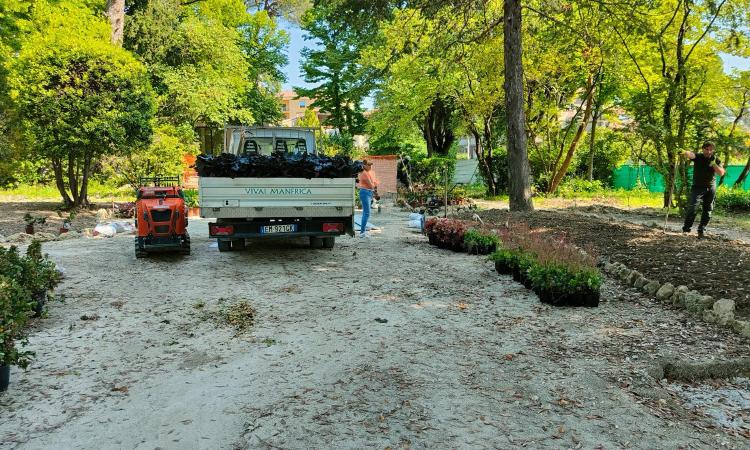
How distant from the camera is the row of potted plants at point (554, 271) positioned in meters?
5.55

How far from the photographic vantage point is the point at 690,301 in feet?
17.1

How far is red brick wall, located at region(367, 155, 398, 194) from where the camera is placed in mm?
24797

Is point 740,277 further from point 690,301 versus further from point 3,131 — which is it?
point 3,131

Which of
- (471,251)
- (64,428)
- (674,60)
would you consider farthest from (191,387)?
(674,60)

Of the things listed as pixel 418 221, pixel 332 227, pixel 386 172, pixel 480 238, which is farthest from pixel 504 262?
pixel 386 172

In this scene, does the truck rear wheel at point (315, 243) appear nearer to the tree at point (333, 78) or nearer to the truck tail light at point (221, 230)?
the truck tail light at point (221, 230)

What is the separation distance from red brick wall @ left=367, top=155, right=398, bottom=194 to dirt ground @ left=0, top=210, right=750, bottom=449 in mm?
18199

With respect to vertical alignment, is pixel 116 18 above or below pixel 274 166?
above

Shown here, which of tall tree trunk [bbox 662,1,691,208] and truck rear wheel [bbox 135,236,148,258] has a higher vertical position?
tall tree trunk [bbox 662,1,691,208]

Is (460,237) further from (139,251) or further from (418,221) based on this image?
(139,251)

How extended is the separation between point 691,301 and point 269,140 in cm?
807

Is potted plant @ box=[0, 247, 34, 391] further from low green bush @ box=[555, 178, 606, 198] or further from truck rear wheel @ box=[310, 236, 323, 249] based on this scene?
low green bush @ box=[555, 178, 606, 198]

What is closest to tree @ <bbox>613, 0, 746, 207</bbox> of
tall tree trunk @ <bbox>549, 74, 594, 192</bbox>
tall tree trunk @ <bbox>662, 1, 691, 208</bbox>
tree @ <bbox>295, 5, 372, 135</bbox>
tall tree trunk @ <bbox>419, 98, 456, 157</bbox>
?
tall tree trunk @ <bbox>662, 1, 691, 208</bbox>

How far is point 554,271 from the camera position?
5797 mm
